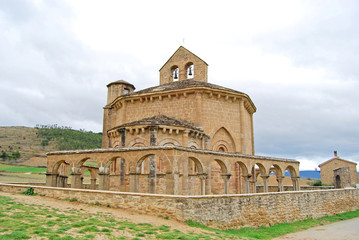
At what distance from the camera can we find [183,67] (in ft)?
84.7

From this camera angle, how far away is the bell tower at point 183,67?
2519cm

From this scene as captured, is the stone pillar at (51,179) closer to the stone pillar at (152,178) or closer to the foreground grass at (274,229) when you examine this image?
the stone pillar at (152,178)

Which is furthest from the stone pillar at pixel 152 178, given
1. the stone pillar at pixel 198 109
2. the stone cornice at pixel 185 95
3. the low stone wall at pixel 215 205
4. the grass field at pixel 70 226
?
the stone cornice at pixel 185 95

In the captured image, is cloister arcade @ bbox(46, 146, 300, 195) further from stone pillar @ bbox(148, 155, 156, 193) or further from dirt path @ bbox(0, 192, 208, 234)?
dirt path @ bbox(0, 192, 208, 234)

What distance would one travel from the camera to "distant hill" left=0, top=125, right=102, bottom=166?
178ft

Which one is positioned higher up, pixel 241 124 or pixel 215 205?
pixel 241 124

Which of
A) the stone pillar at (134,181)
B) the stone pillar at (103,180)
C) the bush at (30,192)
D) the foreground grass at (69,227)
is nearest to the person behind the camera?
the foreground grass at (69,227)

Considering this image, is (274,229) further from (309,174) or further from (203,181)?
(309,174)

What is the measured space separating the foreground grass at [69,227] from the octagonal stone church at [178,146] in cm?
400

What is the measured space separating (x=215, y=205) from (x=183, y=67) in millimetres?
16423

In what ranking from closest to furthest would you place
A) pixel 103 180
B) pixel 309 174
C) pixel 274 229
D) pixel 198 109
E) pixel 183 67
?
pixel 274 229 < pixel 103 180 < pixel 198 109 < pixel 183 67 < pixel 309 174

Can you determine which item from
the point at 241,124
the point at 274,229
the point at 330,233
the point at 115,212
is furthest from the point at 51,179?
the point at 330,233

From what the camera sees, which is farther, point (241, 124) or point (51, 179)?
point (241, 124)

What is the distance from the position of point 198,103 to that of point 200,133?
246 centimetres
